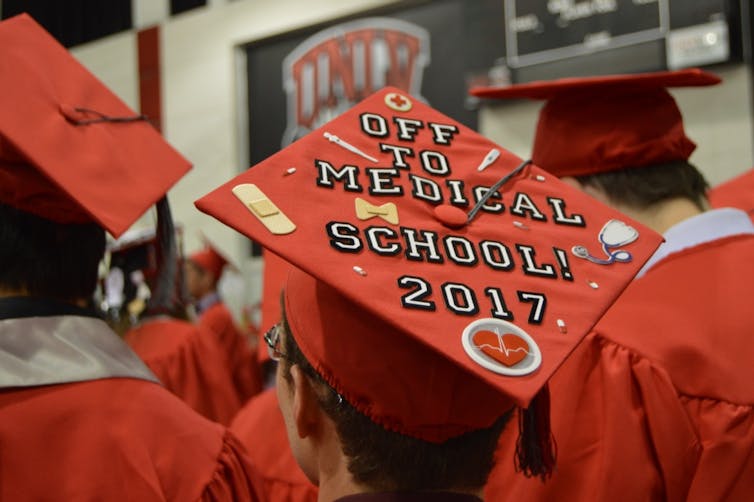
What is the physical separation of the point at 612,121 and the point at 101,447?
4.49 feet

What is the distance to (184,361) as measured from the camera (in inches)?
151

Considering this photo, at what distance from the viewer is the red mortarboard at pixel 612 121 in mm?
1883

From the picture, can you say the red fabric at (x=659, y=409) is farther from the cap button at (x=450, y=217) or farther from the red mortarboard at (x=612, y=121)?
the cap button at (x=450, y=217)

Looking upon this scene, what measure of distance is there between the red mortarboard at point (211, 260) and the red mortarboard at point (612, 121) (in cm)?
435

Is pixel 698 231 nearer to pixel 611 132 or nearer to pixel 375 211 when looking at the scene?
pixel 611 132

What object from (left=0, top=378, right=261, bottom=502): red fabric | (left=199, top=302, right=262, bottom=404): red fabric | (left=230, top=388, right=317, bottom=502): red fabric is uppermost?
(left=0, top=378, right=261, bottom=502): red fabric

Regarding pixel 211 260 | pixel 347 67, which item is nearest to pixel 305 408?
pixel 211 260

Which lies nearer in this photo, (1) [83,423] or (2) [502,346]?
(2) [502,346]

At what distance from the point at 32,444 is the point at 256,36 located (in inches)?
224

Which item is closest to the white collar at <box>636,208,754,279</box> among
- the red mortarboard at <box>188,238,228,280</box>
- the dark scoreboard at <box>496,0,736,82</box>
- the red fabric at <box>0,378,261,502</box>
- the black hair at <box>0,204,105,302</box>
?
the red fabric at <box>0,378,261,502</box>

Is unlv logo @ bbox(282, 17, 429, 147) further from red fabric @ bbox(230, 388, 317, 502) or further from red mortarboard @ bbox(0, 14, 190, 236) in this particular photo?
red mortarboard @ bbox(0, 14, 190, 236)

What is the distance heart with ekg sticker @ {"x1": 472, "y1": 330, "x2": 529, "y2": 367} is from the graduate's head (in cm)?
87

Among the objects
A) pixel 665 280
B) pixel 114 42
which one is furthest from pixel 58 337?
pixel 114 42

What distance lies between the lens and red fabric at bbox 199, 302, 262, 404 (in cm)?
571
